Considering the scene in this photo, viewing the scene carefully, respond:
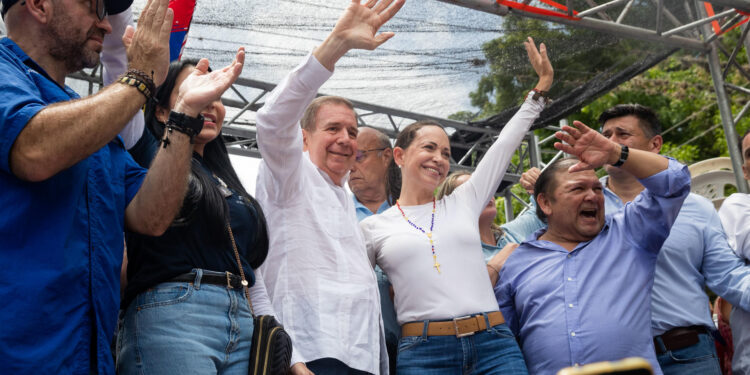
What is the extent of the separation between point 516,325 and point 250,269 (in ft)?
4.52

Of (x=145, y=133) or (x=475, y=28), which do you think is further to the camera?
(x=475, y=28)

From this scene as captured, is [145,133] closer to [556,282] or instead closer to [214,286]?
[214,286]

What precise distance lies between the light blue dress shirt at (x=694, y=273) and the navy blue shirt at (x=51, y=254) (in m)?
2.28

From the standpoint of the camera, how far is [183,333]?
1.81 meters

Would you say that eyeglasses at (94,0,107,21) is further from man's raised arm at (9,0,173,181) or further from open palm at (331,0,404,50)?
open palm at (331,0,404,50)

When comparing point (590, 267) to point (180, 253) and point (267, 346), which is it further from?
point (180, 253)

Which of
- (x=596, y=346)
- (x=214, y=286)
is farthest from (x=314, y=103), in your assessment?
(x=596, y=346)

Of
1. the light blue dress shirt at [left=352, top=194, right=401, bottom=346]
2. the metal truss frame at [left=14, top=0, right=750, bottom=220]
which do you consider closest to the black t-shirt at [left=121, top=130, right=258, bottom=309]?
the light blue dress shirt at [left=352, top=194, right=401, bottom=346]

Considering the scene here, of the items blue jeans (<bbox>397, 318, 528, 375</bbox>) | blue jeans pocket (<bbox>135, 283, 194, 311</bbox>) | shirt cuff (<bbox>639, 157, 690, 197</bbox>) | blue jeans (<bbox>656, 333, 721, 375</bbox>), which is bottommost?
blue jeans (<bbox>656, 333, 721, 375</bbox>)

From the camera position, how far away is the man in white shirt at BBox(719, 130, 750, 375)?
3.00 m

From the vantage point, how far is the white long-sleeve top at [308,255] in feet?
7.37

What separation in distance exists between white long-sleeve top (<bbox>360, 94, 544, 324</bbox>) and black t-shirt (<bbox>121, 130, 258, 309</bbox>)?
0.78 meters

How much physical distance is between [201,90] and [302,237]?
761 mm

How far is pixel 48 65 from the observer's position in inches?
69.7
